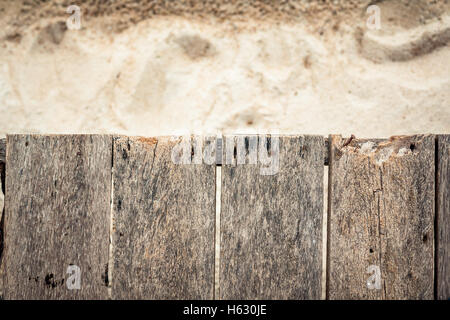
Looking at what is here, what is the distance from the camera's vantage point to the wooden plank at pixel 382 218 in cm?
98

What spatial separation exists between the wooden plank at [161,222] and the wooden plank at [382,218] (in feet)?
1.42

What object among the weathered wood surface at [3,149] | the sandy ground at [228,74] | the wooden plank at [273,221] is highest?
the sandy ground at [228,74]

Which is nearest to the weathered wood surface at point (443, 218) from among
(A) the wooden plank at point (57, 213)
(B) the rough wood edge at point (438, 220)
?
(B) the rough wood edge at point (438, 220)

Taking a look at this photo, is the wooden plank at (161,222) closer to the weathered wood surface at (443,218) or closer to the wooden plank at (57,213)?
the wooden plank at (57,213)

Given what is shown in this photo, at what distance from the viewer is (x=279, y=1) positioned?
167cm

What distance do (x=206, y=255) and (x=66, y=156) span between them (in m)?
0.58

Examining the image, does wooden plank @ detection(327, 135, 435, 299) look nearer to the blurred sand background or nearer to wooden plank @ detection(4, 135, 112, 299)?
A: the blurred sand background

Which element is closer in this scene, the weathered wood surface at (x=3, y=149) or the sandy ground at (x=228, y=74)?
the weathered wood surface at (x=3, y=149)

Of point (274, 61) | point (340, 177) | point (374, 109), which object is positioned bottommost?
point (340, 177)

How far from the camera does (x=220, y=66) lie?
168 cm

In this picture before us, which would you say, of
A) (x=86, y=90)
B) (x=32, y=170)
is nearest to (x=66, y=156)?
(x=32, y=170)

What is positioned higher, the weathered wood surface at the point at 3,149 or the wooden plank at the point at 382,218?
the weathered wood surface at the point at 3,149

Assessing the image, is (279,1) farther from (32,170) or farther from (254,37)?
(32,170)

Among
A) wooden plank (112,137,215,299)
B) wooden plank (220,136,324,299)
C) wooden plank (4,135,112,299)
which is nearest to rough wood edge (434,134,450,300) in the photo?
wooden plank (220,136,324,299)
